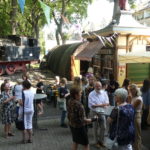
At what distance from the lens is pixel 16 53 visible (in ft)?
81.0

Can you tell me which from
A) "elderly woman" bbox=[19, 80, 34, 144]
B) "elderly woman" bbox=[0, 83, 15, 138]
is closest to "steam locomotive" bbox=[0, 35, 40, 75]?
"elderly woman" bbox=[0, 83, 15, 138]

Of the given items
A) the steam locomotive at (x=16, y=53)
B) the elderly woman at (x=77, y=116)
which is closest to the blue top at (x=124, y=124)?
the elderly woman at (x=77, y=116)

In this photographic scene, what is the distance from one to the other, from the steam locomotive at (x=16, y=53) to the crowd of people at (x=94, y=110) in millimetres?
14723

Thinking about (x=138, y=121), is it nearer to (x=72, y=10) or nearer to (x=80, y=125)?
(x=80, y=125)

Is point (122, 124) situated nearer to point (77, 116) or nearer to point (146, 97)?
point (77, 116)

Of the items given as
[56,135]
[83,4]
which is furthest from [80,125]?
[83,4]

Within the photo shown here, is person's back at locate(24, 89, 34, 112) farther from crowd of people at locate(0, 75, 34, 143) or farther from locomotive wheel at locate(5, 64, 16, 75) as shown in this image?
locomotive wheel at locate(5, 64, 16, 75)

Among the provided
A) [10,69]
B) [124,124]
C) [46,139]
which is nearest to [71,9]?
[10,69]

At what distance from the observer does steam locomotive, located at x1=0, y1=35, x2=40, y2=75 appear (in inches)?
938

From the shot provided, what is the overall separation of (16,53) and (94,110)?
63.5ft

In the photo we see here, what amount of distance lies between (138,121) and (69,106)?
1.65 meters

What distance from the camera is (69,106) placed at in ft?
16.4

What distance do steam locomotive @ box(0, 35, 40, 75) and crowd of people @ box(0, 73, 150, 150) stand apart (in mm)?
14723

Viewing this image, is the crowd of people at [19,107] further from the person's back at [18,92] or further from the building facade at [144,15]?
the building facade at [144,15]
